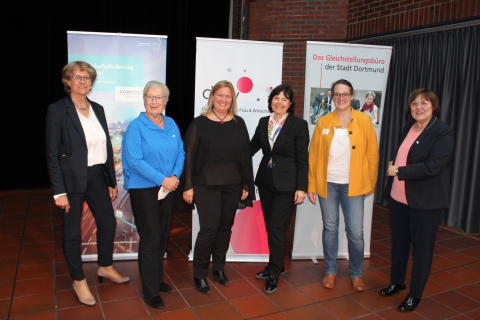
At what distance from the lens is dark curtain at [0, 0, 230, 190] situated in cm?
522

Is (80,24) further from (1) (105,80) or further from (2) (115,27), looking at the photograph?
(1) (105,80)

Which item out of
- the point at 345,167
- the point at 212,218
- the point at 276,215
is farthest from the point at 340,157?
the point at 212,218

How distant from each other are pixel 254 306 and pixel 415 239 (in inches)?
46.5

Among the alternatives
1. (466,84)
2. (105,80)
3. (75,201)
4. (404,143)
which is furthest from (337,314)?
(466,84)

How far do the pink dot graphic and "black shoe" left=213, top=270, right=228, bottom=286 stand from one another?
152 centimetres

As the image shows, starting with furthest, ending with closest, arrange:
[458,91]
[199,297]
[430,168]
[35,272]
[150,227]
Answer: [458,91] → [35,272] → [199,297] → [150,227] → [430,168]

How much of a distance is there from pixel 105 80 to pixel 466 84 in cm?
399

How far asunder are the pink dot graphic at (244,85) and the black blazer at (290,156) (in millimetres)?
572

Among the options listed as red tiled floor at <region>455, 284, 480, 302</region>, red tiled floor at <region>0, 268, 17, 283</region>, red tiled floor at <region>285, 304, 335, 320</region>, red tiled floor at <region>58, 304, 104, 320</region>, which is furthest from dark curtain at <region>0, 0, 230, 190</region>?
red tiled floor at <region>455, 284, 480, 302</region>

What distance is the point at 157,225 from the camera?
2350 mm

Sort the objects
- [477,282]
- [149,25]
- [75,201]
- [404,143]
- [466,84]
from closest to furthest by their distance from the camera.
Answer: [75,201]
[404,143]
[477,282]
[466,84]
[149,25]

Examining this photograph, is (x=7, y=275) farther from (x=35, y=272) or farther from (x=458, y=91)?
(x=458, y=91)

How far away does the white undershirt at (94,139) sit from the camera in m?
2.34

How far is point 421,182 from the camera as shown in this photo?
2.32 m
